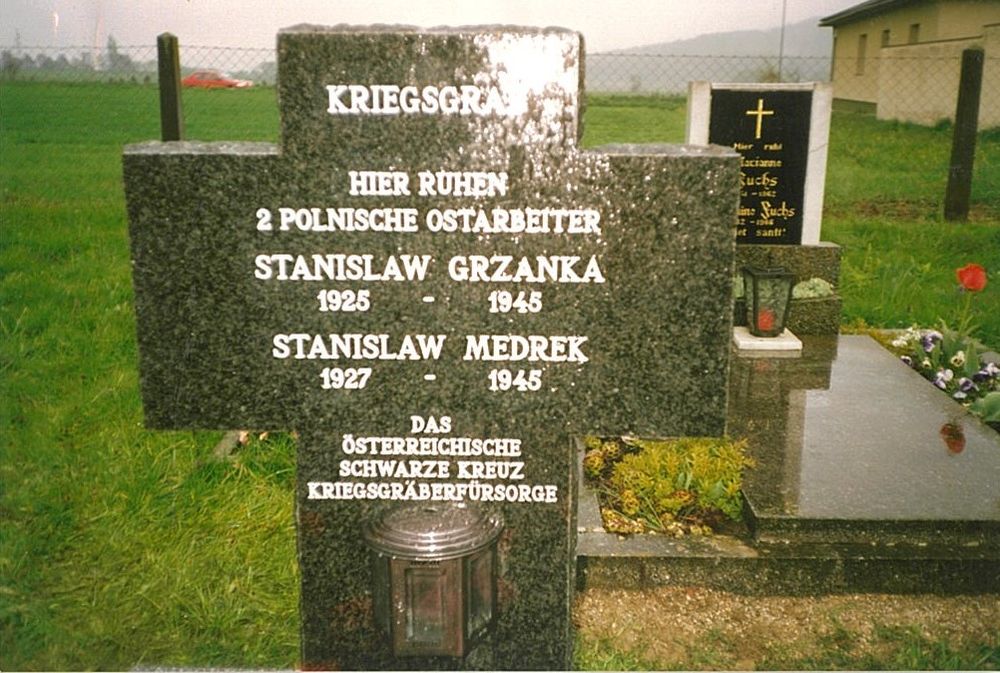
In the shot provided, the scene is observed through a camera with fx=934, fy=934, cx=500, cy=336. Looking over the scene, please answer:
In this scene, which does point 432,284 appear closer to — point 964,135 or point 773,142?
point 773,142

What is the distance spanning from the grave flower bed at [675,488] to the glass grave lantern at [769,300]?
72.9 inches

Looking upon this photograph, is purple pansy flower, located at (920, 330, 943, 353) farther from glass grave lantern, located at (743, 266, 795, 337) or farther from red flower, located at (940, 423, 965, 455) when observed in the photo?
red flower, located at (940, 423, 965, 455)

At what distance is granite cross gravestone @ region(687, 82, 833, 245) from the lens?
591 centimetres

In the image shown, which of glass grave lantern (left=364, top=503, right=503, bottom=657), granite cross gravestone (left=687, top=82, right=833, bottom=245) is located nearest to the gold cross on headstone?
granite cross gravestone (left=687, top=82, right=833, bottom=245)

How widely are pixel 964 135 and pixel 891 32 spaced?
59.0 ft

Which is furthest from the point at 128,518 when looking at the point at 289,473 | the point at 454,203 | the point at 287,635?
the point at 454,203

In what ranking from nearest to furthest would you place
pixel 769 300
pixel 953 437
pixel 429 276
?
pixel 429 276 < pixel 953 437 < pixel 769 300

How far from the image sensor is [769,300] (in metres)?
5.60

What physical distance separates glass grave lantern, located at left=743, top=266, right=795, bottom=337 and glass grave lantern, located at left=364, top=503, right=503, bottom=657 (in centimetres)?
362

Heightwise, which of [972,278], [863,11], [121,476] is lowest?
[121,476]

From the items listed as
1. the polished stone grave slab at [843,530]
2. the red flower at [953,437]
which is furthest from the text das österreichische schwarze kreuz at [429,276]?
the red flower at [953,437]

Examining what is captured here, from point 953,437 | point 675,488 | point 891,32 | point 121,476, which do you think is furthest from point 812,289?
point 891,32

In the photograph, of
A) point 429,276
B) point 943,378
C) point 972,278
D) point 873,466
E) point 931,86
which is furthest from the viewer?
point 931,86

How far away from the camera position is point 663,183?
2209mm
